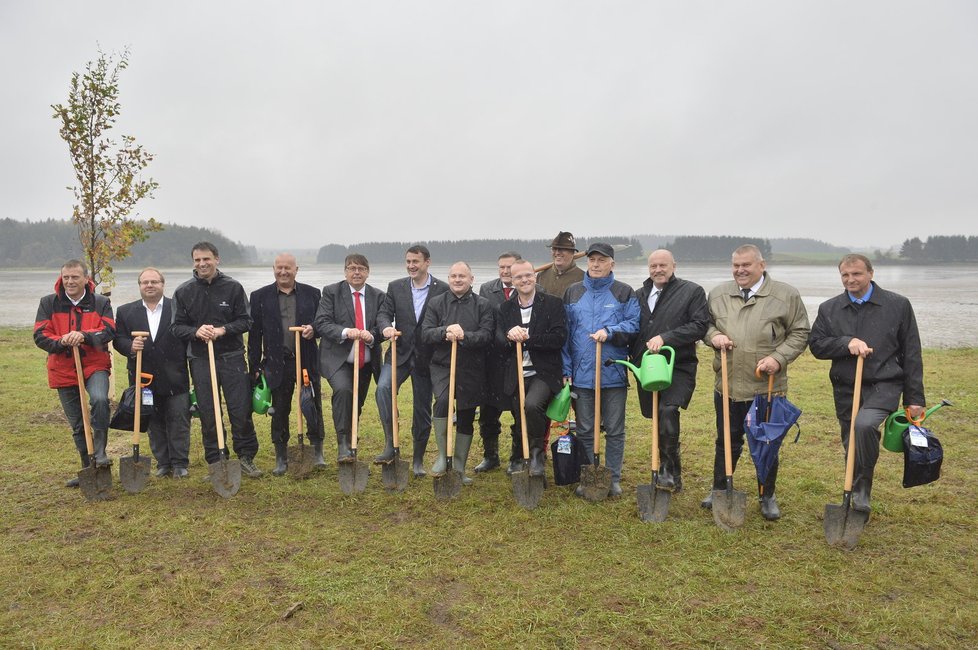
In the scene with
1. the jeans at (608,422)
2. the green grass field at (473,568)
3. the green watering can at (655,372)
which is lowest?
the green grass field at (473,568)

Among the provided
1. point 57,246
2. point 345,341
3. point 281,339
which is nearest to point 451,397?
point 345,341

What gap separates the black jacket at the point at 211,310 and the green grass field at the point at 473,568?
1.36m

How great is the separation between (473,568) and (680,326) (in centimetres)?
267

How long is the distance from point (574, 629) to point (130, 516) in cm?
397

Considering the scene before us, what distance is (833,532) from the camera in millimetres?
4910

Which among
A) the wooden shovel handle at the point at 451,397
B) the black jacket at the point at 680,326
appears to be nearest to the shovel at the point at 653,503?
the black jacket at the point at 680,326

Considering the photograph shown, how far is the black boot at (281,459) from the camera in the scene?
6732mm

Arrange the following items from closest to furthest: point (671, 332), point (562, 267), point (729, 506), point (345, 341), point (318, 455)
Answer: point (729, 506) < point (671, 332) < point (345, 341) < point (318, 455) < point (562, 267)

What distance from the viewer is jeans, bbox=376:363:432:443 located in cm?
661

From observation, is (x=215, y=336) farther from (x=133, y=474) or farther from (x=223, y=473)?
(x=133, y=474)

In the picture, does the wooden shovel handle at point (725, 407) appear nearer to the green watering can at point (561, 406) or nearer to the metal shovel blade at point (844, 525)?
the metal shovel blade at point (844, 525)

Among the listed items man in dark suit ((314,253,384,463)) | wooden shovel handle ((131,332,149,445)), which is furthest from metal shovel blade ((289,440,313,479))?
wooden shovel handle ((131,332,149,445))

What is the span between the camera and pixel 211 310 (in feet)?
21.1

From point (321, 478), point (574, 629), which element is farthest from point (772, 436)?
point (321, 478)
